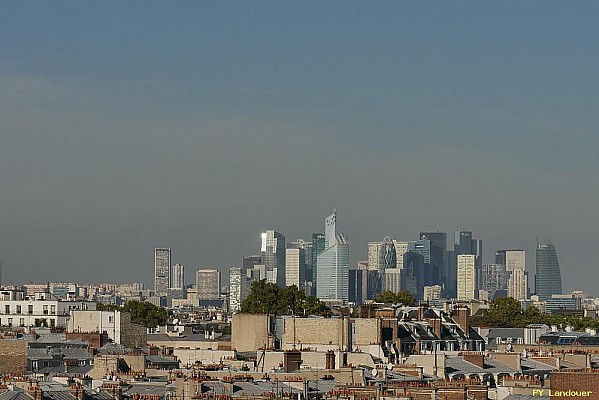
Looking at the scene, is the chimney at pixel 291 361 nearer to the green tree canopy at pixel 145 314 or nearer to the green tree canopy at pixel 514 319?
the green tree canopy at pixel 145 314

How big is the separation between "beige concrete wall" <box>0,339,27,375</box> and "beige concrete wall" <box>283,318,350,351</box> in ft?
48.3

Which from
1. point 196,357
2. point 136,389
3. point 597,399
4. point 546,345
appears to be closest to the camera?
point 597,399

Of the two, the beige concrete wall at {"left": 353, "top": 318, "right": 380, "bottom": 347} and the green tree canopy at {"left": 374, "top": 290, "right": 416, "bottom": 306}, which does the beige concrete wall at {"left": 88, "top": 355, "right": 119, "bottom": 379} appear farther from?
the green tree canopy at {"left": 374, "top": 290, "right": 416, "bottom": 306}

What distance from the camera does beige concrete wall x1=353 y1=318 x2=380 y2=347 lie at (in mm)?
82875

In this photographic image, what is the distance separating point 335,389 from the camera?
50.3 metres

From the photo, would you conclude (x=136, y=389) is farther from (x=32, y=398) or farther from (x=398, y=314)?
Answer: (x=398, y=314)

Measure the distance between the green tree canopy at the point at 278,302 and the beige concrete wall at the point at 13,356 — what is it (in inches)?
2015

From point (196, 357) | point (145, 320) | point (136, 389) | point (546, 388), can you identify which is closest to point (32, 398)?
point (136, 389)

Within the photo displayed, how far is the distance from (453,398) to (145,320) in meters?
85.0

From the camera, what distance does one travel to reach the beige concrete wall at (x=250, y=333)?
85375mm

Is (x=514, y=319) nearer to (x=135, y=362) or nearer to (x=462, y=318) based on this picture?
(x=462, y=318)

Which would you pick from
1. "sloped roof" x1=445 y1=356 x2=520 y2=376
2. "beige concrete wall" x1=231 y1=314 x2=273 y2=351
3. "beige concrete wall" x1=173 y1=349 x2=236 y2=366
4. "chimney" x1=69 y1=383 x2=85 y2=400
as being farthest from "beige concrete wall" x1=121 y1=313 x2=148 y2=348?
"chimney" x1=69 y1=383 x2=85 y2=400

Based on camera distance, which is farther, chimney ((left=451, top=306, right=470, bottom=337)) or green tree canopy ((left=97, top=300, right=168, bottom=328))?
green tree canopy ((left=97, top=300, right=168, bottom=328))

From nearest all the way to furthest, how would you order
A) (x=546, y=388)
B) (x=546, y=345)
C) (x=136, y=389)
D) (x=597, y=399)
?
(x=597, y=399)
(x=546, y=388)
(x=136, y=389)
(x=546, y=345)
